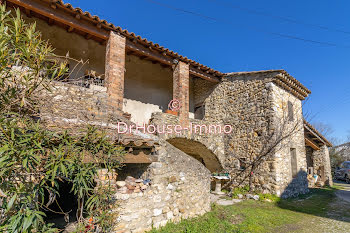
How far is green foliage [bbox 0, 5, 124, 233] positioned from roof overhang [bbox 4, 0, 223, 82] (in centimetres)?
360

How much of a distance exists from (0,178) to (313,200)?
10371 mm

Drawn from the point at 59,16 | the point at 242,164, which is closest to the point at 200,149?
the point at 242,164

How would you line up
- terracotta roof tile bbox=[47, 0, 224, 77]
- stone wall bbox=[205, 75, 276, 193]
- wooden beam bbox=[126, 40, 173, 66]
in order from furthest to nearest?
stone wall bbox=[205, 75, 276, 193], wooden beam bbox=[126, 40, 173, 66], terracotta roof tile bbox=[47, 0, 224, 77]

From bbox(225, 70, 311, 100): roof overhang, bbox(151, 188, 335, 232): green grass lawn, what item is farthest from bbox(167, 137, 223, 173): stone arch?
bbox(225, 70, 311, 100): roof overhang

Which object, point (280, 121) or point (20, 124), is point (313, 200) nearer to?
point (280, 121)

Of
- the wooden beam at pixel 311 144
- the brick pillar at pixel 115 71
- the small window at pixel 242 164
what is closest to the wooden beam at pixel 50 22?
the brick pillar at pixel 115 71

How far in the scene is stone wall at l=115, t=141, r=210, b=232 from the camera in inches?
163

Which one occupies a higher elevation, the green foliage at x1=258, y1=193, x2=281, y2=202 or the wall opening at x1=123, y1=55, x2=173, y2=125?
the wall opening at x1=123, y1=55, x2=173, y2=125

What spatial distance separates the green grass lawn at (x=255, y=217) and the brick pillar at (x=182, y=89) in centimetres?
335

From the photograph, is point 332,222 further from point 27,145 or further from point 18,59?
point 18,59

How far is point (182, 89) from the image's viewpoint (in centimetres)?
809

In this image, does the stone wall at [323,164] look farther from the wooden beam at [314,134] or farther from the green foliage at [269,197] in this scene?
the green foliage at [269,197]

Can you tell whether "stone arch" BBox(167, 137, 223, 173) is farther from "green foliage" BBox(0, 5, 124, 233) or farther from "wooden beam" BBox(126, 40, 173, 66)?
"green foliage" BBox(0, 5, 124, 233)

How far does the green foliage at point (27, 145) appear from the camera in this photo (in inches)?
86.1
